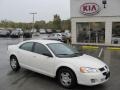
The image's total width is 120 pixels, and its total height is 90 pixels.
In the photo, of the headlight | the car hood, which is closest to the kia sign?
the car hood

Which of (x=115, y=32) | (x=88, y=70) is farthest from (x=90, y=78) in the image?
(x=115, y=32)

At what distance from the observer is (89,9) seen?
2697 cm

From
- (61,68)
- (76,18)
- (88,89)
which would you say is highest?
(76,18)

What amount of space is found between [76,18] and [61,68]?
67.0 ft

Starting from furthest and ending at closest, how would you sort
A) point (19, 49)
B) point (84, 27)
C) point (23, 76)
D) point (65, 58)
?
1. point (84, 27)
2. point (19, 49)
3. point (23, 76)
4. point (65, 58)

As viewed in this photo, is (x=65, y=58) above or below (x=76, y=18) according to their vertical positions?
below

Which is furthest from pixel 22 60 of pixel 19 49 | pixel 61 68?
pixel 61 68

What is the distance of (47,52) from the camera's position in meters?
8.52

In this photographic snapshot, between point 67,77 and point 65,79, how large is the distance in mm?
115

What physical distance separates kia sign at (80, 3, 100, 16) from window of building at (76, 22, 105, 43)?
1306 mm

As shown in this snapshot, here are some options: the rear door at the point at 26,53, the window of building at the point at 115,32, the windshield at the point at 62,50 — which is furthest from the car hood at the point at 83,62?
the window of building at the point at 115,32

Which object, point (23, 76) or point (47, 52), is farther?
point (23, 76)

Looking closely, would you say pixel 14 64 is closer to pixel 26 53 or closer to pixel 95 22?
pixel 26 53

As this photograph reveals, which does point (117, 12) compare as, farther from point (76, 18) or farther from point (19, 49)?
point (19, 49)
